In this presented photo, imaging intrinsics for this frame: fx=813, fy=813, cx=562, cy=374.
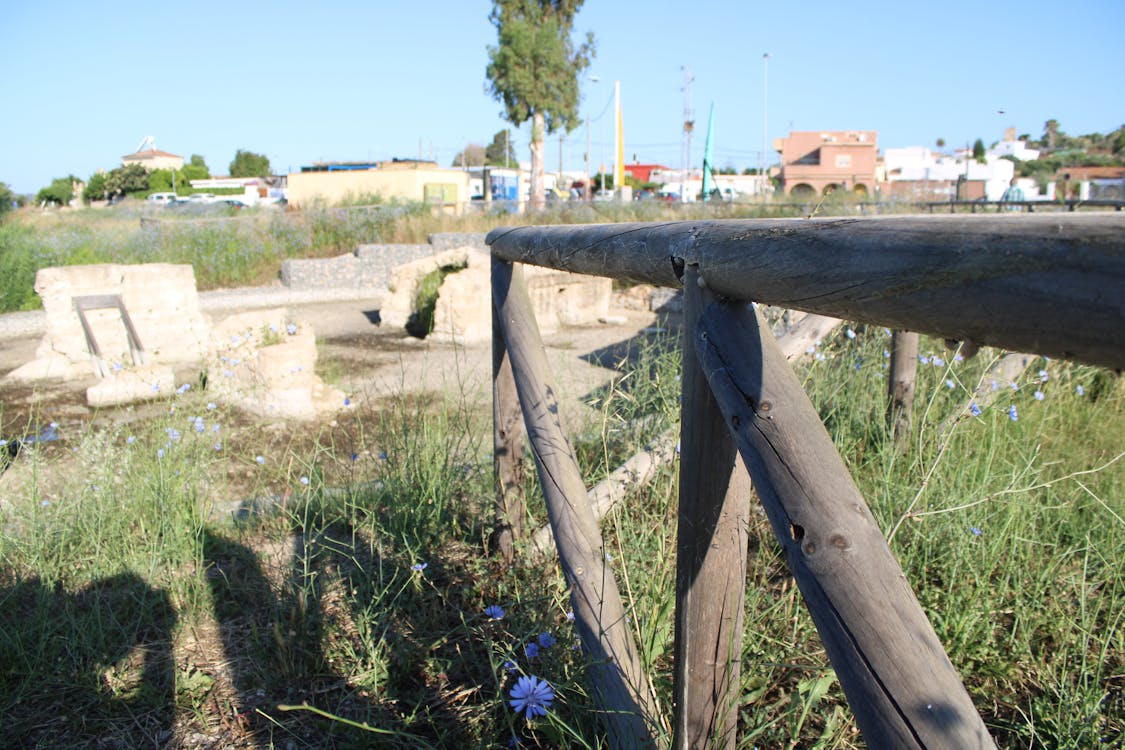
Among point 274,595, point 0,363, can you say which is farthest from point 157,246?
point 274,595

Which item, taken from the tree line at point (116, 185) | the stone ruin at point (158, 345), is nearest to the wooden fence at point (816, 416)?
the stone ruin at point (158, 345)

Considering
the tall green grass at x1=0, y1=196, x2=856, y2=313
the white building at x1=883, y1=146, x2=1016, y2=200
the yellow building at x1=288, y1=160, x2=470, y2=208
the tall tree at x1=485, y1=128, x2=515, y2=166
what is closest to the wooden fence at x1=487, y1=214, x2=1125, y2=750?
the tall green grass at x1=0, y1=196, x2=856, y2=313

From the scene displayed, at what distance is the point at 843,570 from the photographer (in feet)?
3.10

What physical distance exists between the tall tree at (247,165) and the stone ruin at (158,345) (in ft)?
250

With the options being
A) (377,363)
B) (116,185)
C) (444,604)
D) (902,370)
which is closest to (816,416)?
(444,604)

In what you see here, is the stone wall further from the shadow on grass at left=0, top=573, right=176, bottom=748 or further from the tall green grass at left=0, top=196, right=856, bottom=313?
the shadow on grass at left=0, top=573, right=176, bottom=748

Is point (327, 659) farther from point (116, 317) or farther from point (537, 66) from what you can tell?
point (537, 66)

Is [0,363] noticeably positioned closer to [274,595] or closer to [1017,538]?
[274,595]

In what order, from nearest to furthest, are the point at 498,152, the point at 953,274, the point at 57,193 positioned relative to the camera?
the point at 953,274 < the point at 57,193 < the point at 498,152

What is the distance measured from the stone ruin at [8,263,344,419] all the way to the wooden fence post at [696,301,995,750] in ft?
15.1

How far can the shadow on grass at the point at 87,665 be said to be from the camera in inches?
80.8

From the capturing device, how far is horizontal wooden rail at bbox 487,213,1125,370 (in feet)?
2.34

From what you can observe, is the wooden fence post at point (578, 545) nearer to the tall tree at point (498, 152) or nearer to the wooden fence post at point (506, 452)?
the wooden fence post at point (506, 452)

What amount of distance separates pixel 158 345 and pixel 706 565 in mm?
8604
